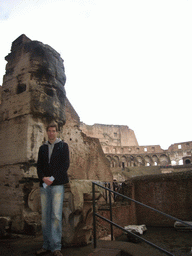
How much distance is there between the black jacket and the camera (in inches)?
93.0

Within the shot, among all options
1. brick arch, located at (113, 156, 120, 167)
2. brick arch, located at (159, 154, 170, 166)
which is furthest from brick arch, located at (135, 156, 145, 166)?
brick arch, located at (113, 156, 120, 167)

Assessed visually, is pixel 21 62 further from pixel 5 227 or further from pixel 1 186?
pixel 5 227

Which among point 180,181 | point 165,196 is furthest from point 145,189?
point 180,181

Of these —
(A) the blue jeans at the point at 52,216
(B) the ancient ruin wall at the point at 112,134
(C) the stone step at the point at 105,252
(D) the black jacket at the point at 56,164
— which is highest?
(B) the ancient ruin wall at the point at 112,134

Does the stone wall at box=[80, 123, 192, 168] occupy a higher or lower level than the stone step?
higher

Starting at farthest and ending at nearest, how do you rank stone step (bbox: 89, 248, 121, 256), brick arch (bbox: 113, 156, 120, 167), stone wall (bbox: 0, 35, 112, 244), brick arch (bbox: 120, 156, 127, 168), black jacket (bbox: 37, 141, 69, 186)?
brick arch (bbox: 120, 156, 127, 168), brick arch (bbox: 113, 156, 120, 167), stone wall (bbox: 0, 35, 112, 244), black jacket (bbox: 37, 141, 69, 186), stone step (bbox: 89, 248, 121, 256)

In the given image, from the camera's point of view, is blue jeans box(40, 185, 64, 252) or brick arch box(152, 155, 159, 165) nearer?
blue jeans box(40, 185, 64, 252)

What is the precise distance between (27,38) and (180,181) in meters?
9.00

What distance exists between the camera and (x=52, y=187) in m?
2.36

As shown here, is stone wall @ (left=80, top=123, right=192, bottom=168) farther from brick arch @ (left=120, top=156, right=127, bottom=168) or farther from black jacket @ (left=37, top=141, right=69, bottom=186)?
black jacket @ (left=37, top=141, right=69, bottom=186)

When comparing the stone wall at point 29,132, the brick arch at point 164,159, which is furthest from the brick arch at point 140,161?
the stone wall at point 29,132

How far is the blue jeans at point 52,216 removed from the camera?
2.19m

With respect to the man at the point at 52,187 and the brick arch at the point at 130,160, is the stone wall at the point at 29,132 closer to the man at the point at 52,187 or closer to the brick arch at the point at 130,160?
the man at the point at 52,187

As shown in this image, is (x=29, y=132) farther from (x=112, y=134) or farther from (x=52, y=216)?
(x=112, y=134)
